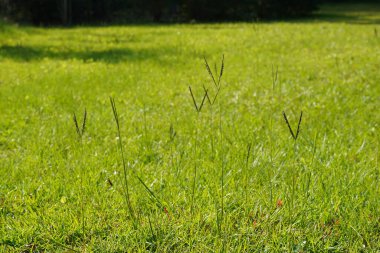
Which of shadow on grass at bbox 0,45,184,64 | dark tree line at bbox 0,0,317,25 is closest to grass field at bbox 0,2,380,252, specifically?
shadow on grass at bbox 0,45,184,64

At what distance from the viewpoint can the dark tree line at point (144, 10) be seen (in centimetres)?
2292

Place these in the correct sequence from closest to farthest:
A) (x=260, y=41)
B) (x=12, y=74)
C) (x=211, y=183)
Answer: (x=211, y=183)
(x=12, y=74)
(x=260, y=41)

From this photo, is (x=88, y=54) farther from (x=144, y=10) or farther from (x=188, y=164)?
(x=144, y=10)

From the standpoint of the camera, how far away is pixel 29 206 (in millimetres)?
2605

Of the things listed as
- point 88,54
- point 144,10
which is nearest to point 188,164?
point 88,54

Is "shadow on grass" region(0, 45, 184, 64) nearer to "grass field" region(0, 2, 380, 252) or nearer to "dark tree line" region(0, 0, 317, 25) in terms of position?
"grass field" region(0, 2, 380, 252)

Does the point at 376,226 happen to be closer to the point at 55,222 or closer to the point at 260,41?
Answer: the point at 55,222

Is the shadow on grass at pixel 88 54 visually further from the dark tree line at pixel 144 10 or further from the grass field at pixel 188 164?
the dark tree line at pixel 144 10

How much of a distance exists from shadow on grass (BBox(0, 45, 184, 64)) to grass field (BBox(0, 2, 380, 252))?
6.26ft

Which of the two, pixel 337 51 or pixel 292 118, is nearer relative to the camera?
pixel 292 118

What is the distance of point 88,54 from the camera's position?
10.2 m

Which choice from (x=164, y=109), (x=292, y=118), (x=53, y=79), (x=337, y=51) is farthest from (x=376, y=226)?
(x=337, y=51)

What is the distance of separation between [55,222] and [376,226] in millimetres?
1685

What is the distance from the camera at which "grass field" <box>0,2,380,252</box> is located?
2.26 meters
